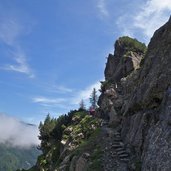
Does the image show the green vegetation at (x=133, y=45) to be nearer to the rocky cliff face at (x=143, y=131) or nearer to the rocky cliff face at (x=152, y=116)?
the rocky cliff face at (x=143, y=131)

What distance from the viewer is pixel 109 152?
34281 mm

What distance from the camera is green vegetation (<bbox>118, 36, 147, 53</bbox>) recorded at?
8356 cm

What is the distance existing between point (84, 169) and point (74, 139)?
18602 millimetres

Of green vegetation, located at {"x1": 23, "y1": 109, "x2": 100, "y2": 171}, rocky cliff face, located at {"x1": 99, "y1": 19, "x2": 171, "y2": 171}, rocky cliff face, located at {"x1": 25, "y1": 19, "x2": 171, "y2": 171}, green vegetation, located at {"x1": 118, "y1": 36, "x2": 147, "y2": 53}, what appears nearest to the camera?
rocky cliff face, located at {"x1": 99, "y1": 19, "x2": 171, "y2": 171}

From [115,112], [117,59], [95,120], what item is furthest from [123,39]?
[115,112]

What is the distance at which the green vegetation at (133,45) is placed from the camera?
8356 centimetres

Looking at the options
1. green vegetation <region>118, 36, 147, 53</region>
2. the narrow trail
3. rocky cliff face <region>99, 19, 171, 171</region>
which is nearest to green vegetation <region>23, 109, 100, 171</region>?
the narrow trail

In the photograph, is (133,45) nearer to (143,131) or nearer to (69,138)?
(69,138)

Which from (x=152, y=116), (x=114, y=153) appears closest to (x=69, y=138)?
(x=114, y=153)

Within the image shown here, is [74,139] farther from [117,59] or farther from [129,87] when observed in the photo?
[117,59]

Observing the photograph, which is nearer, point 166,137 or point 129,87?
point 166,137

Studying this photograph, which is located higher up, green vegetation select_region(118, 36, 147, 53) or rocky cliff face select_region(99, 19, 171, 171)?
green vegetation select_region(118, 36, 147, 53)

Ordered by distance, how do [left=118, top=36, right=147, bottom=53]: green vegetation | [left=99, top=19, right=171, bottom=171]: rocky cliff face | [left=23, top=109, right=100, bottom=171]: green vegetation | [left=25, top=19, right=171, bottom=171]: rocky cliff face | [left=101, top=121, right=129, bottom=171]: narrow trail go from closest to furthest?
1. [left=99, top=19, right=171, bottom=171]: rocky cliff face
2. [left=25, top=19, right=171, bottom=171]: rocky cliff face
3. [left=101, top=121, right=129, bottom=171]: narrow trail
4. [left=23, top=109, right=100, bottom=171]: green vegetation
5. [left=118, top=36, right=147, bottom=53]: green vegetation

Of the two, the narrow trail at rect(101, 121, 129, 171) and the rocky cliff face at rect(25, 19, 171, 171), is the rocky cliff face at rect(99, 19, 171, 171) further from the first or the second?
the narrow trail at rect(101, 121, 129, 171)
